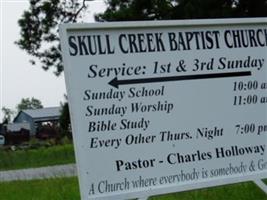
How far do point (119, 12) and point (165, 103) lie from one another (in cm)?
1378

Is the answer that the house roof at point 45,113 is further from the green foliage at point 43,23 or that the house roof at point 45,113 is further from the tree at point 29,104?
the green foliage at point 43,23

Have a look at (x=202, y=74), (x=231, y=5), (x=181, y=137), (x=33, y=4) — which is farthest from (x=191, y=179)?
(x=33, y=4)

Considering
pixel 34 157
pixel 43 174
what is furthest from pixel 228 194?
pixel 34 157

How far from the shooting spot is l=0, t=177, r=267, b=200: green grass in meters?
8.13

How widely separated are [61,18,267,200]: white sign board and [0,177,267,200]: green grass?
198 centimetres

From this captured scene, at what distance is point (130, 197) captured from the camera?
18.1 ft

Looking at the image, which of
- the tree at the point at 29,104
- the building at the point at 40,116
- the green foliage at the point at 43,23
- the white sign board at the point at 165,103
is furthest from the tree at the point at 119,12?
the tree at the point at 29,104

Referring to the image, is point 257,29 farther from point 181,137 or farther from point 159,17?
point 159,17

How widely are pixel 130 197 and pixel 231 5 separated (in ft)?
42.7

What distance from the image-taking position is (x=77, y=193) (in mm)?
9273

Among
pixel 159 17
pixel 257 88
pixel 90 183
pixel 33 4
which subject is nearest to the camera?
pixel 90 183

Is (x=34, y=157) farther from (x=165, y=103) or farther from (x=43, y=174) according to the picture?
(x=165, y=103)

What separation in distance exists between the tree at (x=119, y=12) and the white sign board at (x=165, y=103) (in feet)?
35.3

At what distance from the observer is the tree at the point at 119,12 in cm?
1761
